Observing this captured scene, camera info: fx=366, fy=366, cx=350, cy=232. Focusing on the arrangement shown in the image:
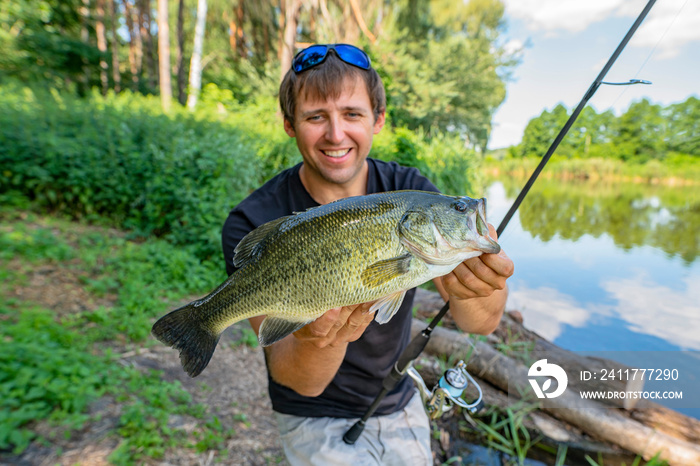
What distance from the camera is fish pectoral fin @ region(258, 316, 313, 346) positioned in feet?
5.05

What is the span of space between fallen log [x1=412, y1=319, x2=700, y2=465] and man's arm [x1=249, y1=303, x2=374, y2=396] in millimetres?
2325

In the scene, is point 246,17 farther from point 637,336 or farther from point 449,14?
point 637,336

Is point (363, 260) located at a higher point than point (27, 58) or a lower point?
lower

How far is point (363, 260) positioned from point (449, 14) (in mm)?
25422

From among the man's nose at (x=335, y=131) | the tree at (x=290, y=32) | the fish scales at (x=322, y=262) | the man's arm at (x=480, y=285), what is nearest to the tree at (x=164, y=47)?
the tree at (x=290, y=32)

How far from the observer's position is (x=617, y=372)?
3.75 meters

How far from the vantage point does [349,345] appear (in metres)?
2.26

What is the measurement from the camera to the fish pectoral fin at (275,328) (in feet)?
5.05

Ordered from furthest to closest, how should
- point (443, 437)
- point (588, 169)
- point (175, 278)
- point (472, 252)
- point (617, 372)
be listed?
point (588, 169) < point (175, 278) < point (617, 372) < point (443, 437) < point (472, 252)

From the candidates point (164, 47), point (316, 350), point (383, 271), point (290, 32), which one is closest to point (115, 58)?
point (164, 47)

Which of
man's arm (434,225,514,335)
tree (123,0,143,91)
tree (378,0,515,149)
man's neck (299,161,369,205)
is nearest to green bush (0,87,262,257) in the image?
man's neck (299,161,369,205)

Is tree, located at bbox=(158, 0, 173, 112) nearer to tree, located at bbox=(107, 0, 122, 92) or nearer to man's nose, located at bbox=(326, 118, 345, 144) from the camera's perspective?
tree, located at bbox=(107, 0, 122, 92)

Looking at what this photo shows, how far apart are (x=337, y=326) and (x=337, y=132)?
1.09m

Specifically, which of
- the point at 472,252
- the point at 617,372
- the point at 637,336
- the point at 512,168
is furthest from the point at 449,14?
the point at 472,252
